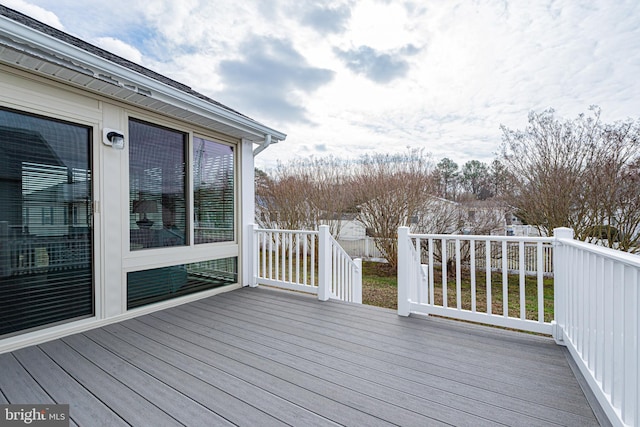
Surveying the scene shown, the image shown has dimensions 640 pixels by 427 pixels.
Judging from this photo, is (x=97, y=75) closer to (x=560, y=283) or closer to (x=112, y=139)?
(x=112, y=139)

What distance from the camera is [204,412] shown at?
1.58 m

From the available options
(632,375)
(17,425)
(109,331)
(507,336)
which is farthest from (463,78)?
(17,425)

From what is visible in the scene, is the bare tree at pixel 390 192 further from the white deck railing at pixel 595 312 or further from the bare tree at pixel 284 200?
the white deck railing at pixel 595 312

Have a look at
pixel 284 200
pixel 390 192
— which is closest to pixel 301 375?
pixel 390 192

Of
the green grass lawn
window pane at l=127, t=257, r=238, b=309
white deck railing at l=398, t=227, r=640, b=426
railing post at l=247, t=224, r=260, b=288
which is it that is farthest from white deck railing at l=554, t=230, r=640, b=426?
window pane at l=127, t=257, r=238, b=309

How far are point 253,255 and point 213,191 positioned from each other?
1.15 m

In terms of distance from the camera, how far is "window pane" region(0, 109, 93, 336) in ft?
7.77

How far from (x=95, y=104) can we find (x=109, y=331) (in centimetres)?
223

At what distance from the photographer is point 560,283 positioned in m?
2.43

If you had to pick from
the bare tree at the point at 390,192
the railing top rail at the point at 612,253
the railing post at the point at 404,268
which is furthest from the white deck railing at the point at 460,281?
the bare tree at the point at 390,192

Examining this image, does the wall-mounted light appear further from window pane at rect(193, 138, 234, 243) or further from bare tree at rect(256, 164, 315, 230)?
bare tree at rect(256, 164, 315, 230)

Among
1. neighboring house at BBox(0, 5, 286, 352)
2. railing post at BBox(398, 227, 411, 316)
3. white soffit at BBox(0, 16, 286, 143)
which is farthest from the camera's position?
railing post at BBox(398, 227, 411, 316)

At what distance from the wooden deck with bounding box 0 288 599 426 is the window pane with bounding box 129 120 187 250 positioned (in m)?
1.00

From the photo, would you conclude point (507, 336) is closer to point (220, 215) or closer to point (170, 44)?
point (220, 215)
